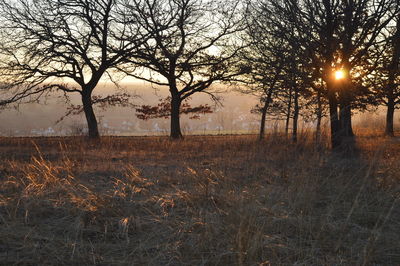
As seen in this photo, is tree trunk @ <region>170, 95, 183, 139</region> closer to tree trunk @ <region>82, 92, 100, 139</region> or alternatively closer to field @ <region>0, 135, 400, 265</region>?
tree trunk @ <region>82, 92, 100, 139</region>

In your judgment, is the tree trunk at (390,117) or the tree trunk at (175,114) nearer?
the tree trunk at (175,114)

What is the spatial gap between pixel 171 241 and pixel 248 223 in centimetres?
84

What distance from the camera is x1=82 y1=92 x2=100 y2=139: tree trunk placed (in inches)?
724

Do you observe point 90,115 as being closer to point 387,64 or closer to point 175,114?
point 175,114

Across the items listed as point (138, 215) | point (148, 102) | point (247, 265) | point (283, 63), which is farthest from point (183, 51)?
point (247, 265)

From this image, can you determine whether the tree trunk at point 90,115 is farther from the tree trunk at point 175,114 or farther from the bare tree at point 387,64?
the bare tree at point 387,64

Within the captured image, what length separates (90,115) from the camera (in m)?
18.6

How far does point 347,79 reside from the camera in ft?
34.7

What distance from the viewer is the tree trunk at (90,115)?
18.4 meters

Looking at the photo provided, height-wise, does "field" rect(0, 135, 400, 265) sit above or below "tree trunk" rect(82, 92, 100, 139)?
below

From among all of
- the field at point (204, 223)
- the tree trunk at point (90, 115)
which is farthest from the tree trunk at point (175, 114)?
the field at point (204, 223)

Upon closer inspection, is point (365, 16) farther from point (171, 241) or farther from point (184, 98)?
point (184, 98)

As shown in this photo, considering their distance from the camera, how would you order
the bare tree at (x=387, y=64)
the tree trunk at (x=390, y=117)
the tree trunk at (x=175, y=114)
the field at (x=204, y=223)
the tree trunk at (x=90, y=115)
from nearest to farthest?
1. the field at (x=204, y=223)
2. the bare tree at (x=387, y=64)
3. the tree trunk at (x=90, y=115)
4. the tree trunk at (x=175, y=114)
5. the tree trunk at (x=390, y=117)

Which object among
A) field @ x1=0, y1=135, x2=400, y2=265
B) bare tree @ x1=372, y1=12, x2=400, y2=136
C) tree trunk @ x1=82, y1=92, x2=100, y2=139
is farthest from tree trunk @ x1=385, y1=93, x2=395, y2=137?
field @ x1=0, y1=135, x2=400, y2=265
